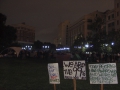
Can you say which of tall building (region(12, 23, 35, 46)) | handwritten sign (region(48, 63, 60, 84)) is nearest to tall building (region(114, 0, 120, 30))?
handwritten sign (region(48, 63, 60, 84))

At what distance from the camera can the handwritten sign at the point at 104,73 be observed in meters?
7.32

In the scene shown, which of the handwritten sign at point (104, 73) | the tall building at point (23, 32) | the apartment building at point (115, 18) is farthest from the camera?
the tall building at point (23, 32)

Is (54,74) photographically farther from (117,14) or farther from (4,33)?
(117,14)

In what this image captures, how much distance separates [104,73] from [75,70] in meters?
1.17

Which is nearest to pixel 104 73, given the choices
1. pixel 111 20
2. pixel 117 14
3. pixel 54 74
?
pixel 54 74

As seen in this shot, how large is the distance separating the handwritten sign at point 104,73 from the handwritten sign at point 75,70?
0.41 m

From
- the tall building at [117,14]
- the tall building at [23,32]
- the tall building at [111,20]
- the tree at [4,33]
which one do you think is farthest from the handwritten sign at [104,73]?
the tall building at [23,32]

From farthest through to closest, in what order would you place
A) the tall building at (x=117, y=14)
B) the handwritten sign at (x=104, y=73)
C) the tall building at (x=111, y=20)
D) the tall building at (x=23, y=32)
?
1. the tall building at (x=23, y=32)
2. the tall building at (x=111, y=20)
3. the tall building at (x=117, y=14)
4. the handwritten sign at (x=104, y=73)

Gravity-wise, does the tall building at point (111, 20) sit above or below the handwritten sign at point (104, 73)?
above

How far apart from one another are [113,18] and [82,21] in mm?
34333

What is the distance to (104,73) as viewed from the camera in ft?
24.5

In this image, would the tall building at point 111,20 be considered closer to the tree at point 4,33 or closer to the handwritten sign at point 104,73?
the tree at point 4,33

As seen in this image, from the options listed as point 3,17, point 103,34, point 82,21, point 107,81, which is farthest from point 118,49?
point 82,21

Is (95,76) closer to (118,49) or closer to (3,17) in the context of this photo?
(118,49)
